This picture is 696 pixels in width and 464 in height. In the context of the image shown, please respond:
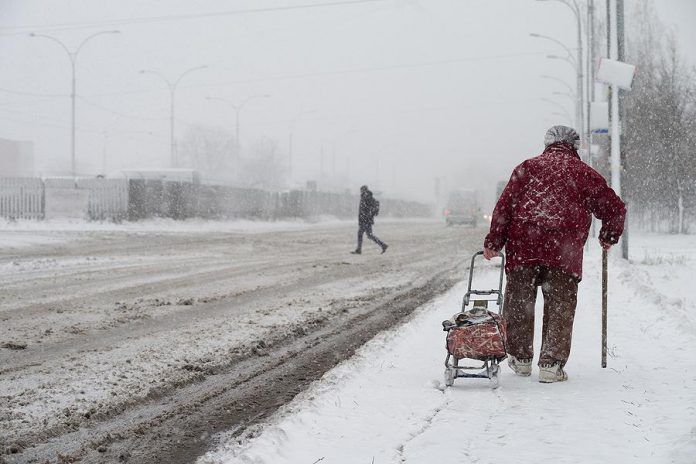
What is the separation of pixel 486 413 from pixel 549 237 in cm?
149

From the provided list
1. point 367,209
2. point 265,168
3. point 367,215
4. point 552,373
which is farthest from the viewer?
point 265,168

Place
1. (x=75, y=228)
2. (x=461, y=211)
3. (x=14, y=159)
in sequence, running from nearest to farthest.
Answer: (x=75, y=228), (x=461, y=211), (x=14, y=159)

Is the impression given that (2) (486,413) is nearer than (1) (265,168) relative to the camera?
Yes

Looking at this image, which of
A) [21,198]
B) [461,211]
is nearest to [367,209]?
[21,198]

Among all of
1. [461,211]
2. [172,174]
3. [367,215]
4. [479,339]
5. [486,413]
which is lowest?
[486,413]

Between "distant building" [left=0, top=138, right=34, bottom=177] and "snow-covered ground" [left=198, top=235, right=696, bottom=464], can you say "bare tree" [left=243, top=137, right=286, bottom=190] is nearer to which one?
"distant building" [left=0, top=138, right=34, bottom=177]

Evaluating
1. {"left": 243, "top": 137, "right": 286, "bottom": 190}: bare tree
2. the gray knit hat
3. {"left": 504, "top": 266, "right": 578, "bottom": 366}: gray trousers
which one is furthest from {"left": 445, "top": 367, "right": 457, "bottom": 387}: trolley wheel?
{"left": 243, "top": 137, "right": 286, "bottom": 190}: bare tree

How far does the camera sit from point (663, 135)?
32.3m

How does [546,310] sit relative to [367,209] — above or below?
below

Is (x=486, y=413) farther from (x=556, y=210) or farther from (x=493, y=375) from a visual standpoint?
(x=556, y=210)

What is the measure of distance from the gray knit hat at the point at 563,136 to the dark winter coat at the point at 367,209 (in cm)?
1386

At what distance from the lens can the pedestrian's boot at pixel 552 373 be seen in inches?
212

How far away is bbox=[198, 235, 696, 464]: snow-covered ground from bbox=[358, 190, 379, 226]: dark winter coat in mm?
12496

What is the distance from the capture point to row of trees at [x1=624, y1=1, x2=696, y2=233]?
31781mm
